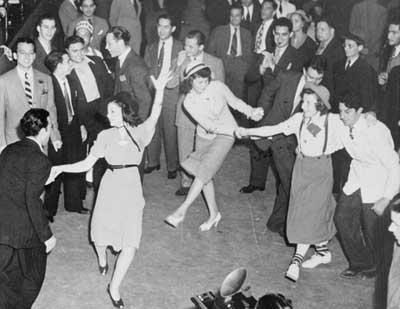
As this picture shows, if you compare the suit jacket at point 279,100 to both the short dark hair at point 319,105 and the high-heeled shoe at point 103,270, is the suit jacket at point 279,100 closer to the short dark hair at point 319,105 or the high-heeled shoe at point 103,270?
the short dark hair at point 319,105

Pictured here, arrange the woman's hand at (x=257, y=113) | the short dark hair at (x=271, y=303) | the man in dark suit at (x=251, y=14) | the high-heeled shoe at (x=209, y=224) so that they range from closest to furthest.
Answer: the short dark hair at (x=271, y=303)
the woman's hand at (x=257, y=113)
the high-heeled shoe at (x=209, y=224)
the man in dark suit at (x=251, y=14)

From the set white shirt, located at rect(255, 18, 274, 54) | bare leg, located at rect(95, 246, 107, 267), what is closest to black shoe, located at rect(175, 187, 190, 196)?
bare leg, located at rect(95, 246, 107, 267)

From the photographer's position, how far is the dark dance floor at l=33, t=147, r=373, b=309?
5.96 meters

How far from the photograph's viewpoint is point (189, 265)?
6512mm

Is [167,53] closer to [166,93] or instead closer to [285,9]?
[166,93]

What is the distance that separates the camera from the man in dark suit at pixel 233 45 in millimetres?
9094

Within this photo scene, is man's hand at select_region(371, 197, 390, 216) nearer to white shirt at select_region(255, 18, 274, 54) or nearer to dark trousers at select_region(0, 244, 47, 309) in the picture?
dark trousers at select_region(0, 244, 47, 309)

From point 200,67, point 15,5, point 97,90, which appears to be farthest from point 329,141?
point 15,5

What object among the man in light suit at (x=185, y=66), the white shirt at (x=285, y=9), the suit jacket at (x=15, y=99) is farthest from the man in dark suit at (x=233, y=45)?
the suit jacket at (x=15, y=99)

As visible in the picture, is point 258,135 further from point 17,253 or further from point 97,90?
point 17,253

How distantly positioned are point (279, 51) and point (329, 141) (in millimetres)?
1932

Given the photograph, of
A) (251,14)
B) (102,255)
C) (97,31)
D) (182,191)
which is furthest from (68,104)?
(251,14)

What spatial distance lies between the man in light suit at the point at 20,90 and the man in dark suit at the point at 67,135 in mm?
156

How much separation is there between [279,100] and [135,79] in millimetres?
1581
